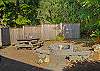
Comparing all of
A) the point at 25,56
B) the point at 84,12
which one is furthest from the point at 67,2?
the point at 84,12

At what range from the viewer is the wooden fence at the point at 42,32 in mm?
23175

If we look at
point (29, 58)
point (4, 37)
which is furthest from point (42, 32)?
point (29, 58)

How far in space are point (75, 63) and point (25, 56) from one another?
457cm

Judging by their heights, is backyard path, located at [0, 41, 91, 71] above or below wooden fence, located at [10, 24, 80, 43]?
below

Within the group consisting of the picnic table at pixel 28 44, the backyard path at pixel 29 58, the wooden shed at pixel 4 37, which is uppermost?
the wooden shed at pixel 4 37

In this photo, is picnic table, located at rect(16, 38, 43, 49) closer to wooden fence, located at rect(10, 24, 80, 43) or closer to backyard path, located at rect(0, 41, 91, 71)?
backyard path, located at rect(0, 41, 91, 71)

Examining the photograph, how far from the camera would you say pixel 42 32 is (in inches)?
944

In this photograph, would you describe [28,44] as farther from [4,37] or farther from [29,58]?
[29,58]

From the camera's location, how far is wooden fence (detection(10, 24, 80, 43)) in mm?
23175

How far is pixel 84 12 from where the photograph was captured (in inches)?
266

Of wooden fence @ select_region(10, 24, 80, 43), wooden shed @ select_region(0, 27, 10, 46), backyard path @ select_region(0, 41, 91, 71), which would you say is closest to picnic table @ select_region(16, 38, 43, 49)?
backyard path @ select_region(0, 41, 91, 71)

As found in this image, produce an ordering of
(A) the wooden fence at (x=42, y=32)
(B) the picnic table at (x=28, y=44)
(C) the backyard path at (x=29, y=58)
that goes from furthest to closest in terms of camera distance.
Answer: (A) the wooden fence at (x=42, y=32), (B) the picnic table at (x=28, y=44), (C) the backyard path at (x=29, y=58)

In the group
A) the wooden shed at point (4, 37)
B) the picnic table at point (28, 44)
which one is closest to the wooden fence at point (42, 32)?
the wooden shed at point (4, 37)

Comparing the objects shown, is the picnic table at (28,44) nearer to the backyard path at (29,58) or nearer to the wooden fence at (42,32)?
the backyard path at (29,58)
